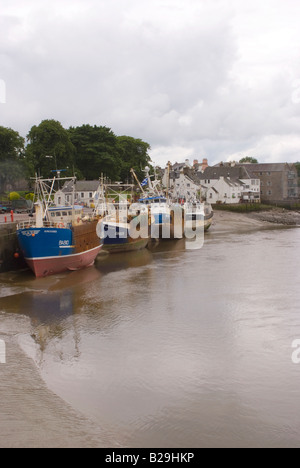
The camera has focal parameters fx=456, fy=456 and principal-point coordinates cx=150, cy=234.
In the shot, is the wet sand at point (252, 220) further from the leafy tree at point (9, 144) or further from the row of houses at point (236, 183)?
the leafy tree at point (9, 144)

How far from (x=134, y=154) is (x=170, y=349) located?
90.5 m

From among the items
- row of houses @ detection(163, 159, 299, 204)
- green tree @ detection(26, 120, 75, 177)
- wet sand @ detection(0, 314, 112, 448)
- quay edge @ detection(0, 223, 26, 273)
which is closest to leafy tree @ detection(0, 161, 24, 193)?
green tree @ detection(26, 120, 75, 177)

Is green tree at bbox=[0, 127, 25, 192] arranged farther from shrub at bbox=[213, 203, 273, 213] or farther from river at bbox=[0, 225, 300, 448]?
river at bbox=[0, 225, 300, 448]

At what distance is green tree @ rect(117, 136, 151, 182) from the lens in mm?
98256

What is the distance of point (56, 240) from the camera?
2648 centimetres

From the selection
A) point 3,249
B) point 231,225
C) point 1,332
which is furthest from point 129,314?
point 231,225

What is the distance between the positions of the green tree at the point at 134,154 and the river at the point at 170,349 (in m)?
71.0

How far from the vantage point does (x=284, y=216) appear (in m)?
77.9

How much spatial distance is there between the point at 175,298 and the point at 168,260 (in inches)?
480

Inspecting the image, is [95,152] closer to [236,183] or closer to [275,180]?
[236,183]

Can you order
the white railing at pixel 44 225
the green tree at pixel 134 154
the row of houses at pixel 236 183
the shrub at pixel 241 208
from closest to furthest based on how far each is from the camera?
the white railing at pixel 44 225 < the shrub at pixel 241 208 < the row of houses at pixel 236 183 < the green tree at pixel 134 154

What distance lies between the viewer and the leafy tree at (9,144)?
6706cm

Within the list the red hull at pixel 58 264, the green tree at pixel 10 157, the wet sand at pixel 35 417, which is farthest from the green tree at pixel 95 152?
the wet sand at pixel 35 417

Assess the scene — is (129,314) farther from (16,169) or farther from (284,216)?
(284,216)
